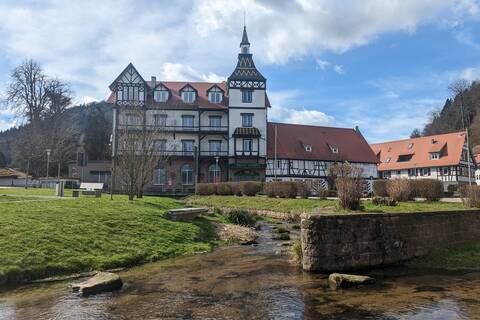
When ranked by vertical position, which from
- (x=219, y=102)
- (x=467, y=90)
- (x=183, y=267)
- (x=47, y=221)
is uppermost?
(x=467, y=90)

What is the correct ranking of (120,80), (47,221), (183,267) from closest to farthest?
1. (183,267)
2. (47,221)
3. (120,80)

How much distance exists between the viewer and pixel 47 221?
14.5m

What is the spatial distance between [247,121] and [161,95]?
12.2 metres

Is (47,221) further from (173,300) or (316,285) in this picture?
(316,285)

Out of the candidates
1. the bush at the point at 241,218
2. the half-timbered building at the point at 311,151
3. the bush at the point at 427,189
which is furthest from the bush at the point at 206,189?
the bush at the point at 427,189

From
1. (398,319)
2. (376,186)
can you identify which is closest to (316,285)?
(398,319)

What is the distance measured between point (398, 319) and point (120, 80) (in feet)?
174

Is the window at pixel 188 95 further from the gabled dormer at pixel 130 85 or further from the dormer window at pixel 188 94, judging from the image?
the gabled dormer at pixel 130 85

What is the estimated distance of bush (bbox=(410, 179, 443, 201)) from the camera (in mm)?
22938

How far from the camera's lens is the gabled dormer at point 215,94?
58.4 meters

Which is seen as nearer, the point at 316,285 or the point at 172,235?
the point at 316,285

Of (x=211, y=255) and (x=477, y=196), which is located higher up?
(x=477, y=196)

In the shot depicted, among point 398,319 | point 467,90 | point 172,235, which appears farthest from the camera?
point 467,90

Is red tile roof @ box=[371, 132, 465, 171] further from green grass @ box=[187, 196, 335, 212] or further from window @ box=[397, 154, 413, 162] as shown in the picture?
green grass @ box=[187, 196, 335, 212]
